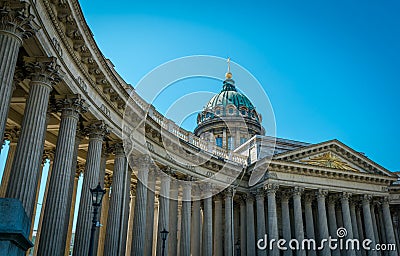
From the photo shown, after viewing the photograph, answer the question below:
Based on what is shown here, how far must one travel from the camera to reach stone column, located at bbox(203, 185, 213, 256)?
37575 millimetres

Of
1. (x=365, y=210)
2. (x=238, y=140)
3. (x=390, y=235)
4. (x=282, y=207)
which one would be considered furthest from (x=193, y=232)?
(x=238, y=140)

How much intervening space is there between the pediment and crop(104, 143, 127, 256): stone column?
2220 cm

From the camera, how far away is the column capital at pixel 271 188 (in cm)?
4166

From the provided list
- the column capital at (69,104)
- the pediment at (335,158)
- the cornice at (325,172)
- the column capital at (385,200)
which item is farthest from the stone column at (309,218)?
the column capital at (69,104)

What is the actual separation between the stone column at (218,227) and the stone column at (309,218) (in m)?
9.22

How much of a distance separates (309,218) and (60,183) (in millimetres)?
31083

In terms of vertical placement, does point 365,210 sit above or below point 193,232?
above

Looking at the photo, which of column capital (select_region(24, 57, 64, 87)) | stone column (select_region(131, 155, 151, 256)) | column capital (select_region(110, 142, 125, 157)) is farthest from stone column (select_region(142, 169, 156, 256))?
column capital (select_region(24, 57, 64, 87))

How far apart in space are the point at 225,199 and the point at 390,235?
20.1 m

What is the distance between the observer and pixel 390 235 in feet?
150

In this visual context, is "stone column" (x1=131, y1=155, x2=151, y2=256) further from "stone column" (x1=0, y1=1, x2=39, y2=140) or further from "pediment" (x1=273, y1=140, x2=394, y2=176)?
"pediment" (x1=273, y1=140, x2=394, y2=176)

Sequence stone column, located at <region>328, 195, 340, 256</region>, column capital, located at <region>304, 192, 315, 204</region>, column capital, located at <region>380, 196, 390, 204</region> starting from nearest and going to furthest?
1. stone column, located at <region>328, 195, 340, 256</region>
2. column capital, located at <region>304, 192, 315, 204</region>
3. column capital, located at <region>380, 196, 390, 204</region>

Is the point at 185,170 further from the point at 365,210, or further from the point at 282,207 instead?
the point at 365,210

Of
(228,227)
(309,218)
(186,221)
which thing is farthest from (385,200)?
(186,221)
